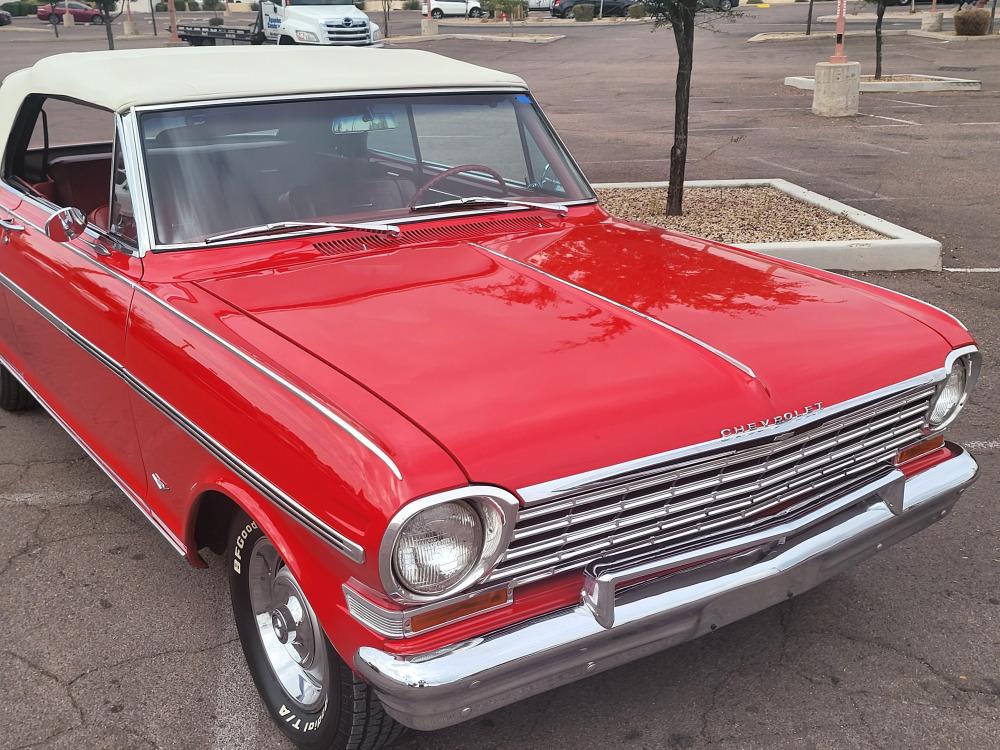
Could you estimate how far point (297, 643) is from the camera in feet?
8.79

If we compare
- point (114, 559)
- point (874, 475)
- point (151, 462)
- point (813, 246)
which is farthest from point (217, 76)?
point (813, 246)

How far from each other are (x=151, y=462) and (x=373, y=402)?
3.83 feet

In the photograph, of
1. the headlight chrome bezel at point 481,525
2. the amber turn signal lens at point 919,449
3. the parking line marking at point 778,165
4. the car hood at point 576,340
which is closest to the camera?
the headlight chrome bezel at point 481,525

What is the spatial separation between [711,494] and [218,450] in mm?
1254

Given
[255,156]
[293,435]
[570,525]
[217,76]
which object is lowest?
[570,525]

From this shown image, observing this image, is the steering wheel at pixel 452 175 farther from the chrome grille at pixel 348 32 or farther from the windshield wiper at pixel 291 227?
the chrome grille at pixel 348 32

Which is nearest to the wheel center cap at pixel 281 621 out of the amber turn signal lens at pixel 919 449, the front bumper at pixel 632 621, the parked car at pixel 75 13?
the front bumper at pixel 632 621

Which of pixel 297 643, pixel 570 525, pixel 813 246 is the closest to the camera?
pixel 570 525

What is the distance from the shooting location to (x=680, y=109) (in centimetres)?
835

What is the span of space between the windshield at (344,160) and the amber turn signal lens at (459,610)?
1617 millimetres

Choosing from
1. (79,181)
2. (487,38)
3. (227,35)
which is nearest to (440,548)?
(79,181)

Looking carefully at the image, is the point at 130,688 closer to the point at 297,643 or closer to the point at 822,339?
the point at 297,643

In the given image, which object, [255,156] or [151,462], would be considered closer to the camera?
[151,462]

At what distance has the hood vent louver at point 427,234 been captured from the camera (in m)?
3.36
